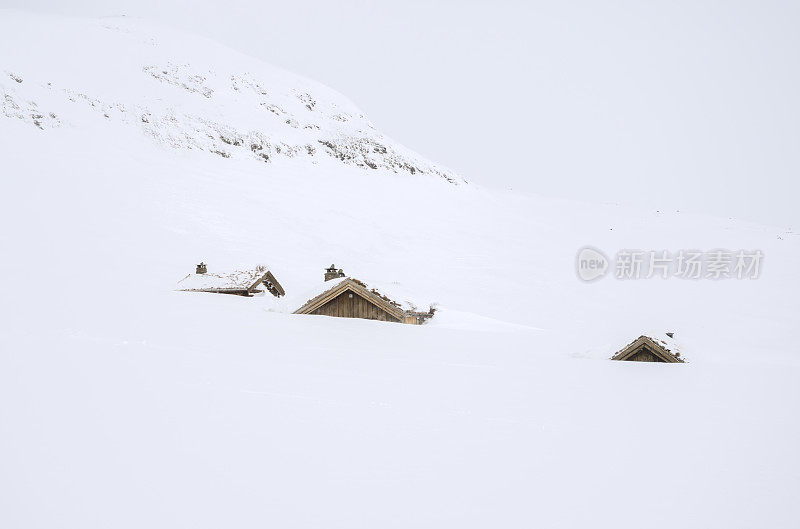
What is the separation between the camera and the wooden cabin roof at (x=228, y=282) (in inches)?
826

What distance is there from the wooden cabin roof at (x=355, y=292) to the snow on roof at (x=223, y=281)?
6.20 m

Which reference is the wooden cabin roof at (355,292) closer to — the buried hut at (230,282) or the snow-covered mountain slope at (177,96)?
the buried hut at (230,282)

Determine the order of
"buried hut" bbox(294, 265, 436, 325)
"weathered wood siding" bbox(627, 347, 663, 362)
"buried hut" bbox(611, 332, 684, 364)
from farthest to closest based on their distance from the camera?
"buried hut" bbox(294, 265, 436, 325) → "weathered wood siding" bbox(627, 347, 663, 362) → "buried hut" bbox(611, 332, 684, 364)

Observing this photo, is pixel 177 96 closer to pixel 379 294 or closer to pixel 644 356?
pixel 379 294

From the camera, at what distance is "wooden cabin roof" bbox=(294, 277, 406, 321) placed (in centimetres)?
1603

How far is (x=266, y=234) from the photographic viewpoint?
34969 millimetres

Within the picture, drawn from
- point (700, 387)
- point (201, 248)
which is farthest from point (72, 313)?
point (201, 248)

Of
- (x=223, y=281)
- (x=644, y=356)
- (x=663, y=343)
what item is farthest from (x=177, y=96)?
(x=663, y=343)

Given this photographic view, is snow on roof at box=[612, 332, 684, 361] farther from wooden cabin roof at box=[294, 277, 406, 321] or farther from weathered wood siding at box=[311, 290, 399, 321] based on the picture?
weathered wood siding at box=[311, 290, 399, 321]

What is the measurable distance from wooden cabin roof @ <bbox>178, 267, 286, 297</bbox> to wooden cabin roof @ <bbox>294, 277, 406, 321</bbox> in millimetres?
6138

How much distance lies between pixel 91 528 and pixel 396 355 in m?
5.63

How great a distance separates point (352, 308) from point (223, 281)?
280 inches

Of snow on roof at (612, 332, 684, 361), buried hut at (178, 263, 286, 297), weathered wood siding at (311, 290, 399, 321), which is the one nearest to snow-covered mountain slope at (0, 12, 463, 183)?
buried hut at (178, 263, 286, 297)

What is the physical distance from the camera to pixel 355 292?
17.1 meters
